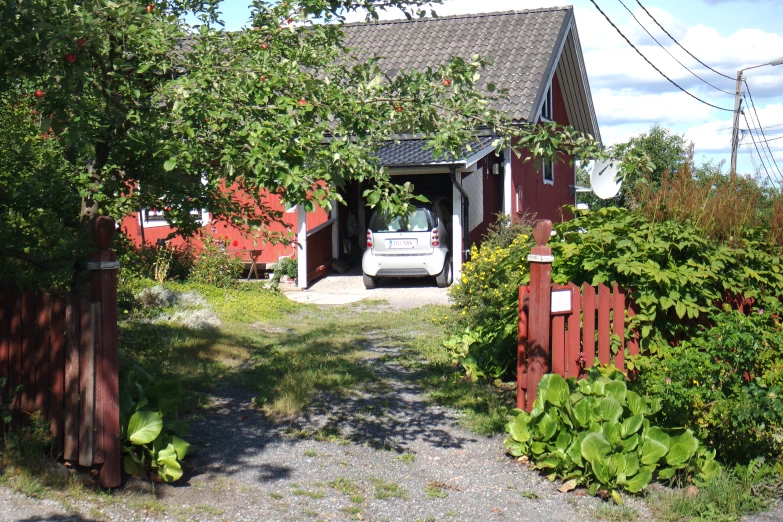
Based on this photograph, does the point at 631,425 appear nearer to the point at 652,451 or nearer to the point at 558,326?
the point at 652,451

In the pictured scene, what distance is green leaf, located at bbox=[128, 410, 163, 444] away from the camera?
16.4 feet

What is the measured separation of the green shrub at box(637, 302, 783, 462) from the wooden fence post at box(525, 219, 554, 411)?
0.73 meters

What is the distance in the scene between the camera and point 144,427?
503 centimetres

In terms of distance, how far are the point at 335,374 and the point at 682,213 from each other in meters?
3.54

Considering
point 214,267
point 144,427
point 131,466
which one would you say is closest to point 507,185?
point 214,267

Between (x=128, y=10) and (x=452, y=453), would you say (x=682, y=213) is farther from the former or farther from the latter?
(x=128, y=10)

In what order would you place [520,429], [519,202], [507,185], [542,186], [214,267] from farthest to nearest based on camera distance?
[542,186]
[519,202]
[507,185]
[214,267]
[520,429]

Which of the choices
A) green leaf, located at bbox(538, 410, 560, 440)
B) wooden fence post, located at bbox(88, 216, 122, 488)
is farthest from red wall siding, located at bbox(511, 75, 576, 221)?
wooden fence post, located at bbox(88, 216, 122, 488)

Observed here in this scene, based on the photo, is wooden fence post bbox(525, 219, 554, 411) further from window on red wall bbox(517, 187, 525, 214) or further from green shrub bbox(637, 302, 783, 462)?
window on red wall bbox(517, 187, 525, 214)

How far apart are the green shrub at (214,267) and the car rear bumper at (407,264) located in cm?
254

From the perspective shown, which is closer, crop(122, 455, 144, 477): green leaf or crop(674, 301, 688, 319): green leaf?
crop(122, 455, 144, 477): green leaf

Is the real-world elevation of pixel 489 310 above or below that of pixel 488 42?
below

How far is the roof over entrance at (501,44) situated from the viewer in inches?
692

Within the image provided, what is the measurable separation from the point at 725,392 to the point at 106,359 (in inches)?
150
